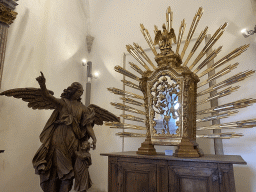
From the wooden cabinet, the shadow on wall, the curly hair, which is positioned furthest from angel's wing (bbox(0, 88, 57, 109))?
the shadow on wall

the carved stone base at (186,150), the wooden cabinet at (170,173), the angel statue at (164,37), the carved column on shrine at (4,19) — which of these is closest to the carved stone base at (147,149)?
the wooden cabinet at (170,173)

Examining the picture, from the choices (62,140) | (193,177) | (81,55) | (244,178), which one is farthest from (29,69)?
(244,178)

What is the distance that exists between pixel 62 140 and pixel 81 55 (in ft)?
9.63

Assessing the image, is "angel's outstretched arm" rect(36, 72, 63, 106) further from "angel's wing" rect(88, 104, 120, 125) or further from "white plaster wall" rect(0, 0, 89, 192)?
"white plaster wall" rect(0, 0, 89, 192)

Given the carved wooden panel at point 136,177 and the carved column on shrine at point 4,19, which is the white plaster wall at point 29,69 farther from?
the carved wooden panel at point 136,177

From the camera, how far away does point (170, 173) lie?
243cm

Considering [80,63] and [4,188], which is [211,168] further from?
[80,63]

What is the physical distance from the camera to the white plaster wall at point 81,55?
10.3 feet

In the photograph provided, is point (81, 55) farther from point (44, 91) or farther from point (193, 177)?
point (193, 177)

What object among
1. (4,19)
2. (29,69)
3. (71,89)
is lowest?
(71,89)

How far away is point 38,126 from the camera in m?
3.57

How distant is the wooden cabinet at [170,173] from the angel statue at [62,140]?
504 millimetres

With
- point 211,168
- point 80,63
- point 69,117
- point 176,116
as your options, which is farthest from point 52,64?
point 211,168

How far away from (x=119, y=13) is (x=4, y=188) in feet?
13.3
